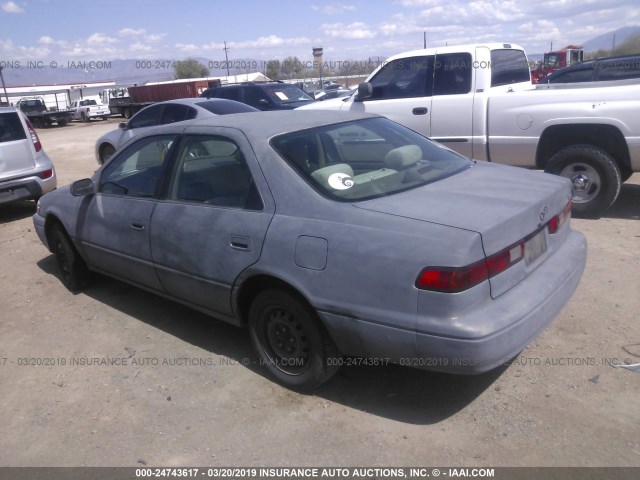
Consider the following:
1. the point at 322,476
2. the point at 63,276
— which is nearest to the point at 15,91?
the point at 63,276

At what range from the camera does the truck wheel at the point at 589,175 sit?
6.23 meters

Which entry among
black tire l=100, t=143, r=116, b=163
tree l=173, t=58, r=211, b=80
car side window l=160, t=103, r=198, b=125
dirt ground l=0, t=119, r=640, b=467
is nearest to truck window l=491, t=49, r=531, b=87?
dirt ground l=0, t=119, r=640, b=467

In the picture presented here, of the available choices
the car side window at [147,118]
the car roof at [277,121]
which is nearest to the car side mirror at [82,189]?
the car roof at [277,121]

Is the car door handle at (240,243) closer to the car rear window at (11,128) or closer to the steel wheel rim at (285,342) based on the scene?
the steel wheel rim at (285,342)

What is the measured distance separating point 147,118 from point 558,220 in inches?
352

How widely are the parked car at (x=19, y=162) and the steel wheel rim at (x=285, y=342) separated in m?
6.37

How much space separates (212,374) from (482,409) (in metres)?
A: 1.73

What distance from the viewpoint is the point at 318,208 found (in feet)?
10.4

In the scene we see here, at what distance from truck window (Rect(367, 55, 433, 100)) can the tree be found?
271ft

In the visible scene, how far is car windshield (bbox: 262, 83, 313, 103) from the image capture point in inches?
507

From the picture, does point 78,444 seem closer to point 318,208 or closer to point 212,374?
point 212,374

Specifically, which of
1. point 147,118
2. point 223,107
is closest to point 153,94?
point 147,118

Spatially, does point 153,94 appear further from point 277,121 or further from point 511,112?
point 277,121

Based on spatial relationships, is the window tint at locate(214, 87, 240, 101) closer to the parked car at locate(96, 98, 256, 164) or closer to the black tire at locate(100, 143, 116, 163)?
the parked car at locate(96, 98, 256, 164)
